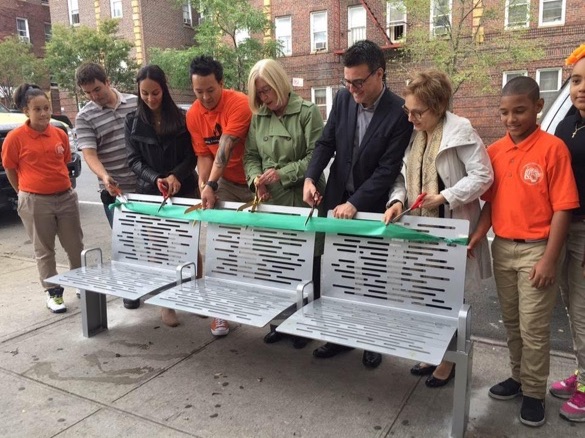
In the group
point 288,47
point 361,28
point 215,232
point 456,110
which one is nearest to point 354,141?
point 215,232

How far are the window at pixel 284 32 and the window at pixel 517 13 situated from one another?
10.1m

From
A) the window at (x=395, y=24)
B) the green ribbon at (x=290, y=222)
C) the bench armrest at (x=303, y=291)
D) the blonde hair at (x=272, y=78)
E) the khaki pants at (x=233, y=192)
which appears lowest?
the bench armrest at (x=303, y=291)

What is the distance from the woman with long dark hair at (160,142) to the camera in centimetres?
400

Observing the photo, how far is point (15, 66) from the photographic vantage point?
→ 29.3 meters

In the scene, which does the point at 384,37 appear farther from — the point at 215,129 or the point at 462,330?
the point at 462,330

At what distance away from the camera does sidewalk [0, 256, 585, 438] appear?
9.04 feet

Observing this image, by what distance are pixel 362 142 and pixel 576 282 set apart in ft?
4.52

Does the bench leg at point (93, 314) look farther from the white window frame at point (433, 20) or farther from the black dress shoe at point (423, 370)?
the white window frame at point (433, 20)

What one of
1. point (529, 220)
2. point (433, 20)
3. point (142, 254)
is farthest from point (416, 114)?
point (433, 20)

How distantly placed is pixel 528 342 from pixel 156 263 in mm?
2749

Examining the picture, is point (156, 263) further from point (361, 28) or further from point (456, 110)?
point (361, 28)

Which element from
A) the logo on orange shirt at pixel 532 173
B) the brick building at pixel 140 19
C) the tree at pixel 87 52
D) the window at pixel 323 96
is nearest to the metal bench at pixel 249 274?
the logo on orange shirt at pixel 532 173

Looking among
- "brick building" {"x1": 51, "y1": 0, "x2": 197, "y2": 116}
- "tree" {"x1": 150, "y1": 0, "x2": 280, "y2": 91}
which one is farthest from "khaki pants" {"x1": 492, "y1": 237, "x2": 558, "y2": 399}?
"brick building" {"x1": 51, "y1": 0, "x2": 197, "y2": 116}

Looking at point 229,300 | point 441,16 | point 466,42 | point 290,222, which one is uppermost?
point 441,16
